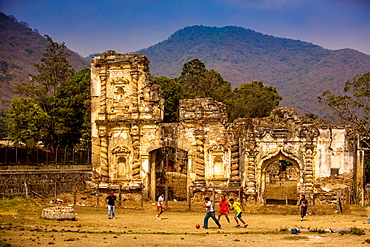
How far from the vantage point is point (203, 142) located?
30.5 metres

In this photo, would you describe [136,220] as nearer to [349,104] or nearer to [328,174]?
[328,174]

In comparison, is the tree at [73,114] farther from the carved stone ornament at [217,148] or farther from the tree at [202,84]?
the carved stone ornament at [217,148]

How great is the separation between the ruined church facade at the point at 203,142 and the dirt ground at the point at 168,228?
105 inches

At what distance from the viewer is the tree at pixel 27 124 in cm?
4481

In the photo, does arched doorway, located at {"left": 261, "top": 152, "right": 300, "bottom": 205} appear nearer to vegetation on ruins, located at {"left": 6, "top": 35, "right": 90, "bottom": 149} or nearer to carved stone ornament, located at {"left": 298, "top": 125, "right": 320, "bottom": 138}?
carved stone ornament, located at {"left": 298, "top": 125, "right": 320, "bottom": 138}

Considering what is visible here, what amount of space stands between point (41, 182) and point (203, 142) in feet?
31.6

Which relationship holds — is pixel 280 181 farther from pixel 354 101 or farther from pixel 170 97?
pixel 170 97

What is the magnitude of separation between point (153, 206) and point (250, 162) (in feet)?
20.0

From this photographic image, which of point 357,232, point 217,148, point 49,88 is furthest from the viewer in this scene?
point 49,88

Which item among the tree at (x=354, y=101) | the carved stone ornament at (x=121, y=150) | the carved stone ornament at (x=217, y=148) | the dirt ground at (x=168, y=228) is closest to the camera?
the dirt ground at (x=168, y=228)

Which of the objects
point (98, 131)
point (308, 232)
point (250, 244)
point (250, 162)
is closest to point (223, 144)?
point (250, 162)

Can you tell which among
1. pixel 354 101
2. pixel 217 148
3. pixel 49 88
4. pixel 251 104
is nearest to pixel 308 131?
pixel 217 148

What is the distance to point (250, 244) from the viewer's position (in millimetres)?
16250

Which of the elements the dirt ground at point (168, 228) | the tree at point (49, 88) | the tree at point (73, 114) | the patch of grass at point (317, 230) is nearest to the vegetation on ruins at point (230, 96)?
the tree at point (73, 114)
